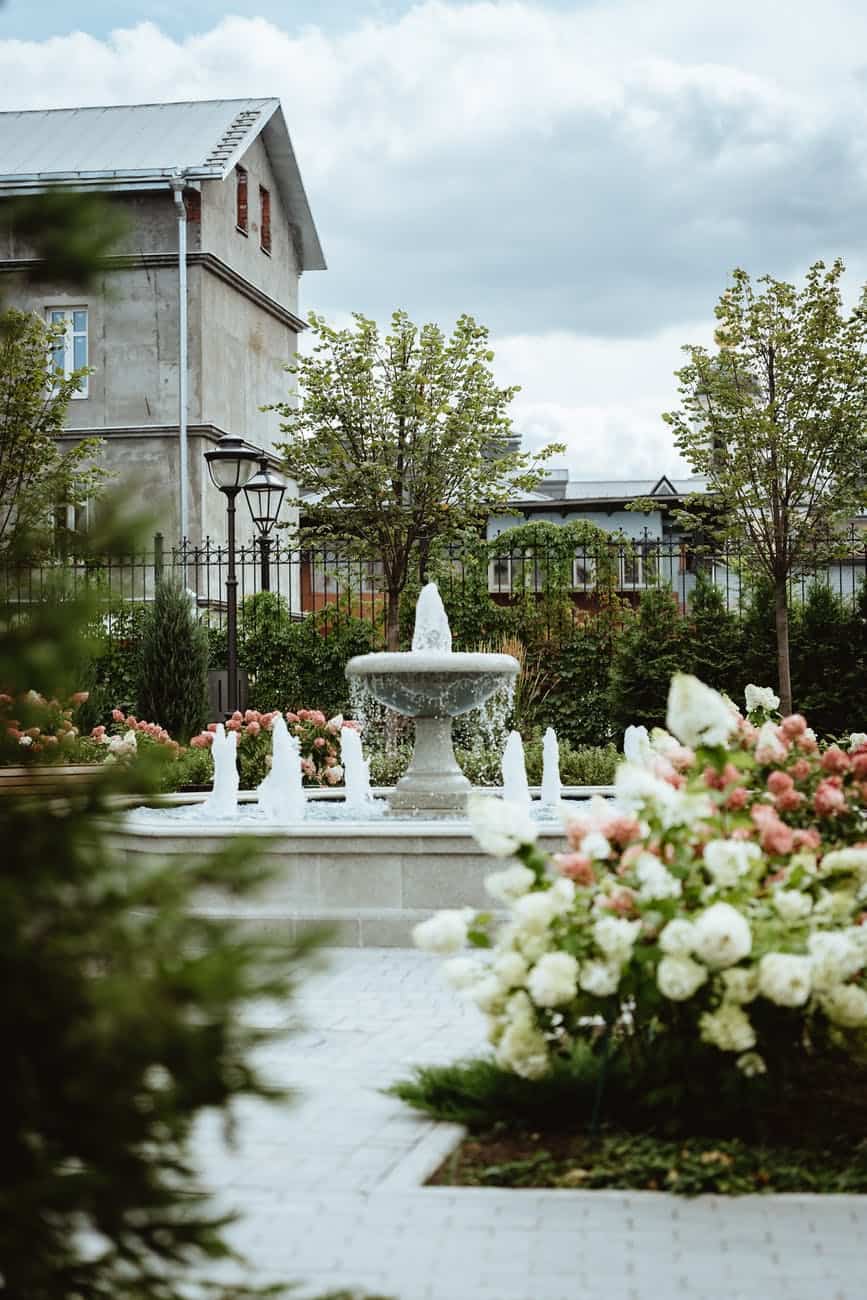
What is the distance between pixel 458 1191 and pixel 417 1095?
39.4 inches

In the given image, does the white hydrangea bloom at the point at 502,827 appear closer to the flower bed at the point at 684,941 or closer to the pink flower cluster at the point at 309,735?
the flower bed at the point at 684,941

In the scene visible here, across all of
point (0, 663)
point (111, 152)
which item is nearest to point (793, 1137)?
point (0, 663)

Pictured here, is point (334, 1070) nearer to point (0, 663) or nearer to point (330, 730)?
point (0, 663)

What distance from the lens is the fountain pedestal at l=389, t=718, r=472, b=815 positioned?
11.3m

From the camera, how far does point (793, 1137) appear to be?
17.3 ft

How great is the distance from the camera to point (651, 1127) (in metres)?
5.36

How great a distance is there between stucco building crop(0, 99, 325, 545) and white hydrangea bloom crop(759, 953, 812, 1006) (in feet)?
72.7

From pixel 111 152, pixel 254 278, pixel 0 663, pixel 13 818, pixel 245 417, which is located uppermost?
pixel 111 152

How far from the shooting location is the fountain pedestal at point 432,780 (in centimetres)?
1131

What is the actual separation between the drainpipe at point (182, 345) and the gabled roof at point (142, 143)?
0.52 meters

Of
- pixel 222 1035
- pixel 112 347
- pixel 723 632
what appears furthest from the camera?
pixel 112 347

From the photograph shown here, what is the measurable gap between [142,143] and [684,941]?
2724 cm

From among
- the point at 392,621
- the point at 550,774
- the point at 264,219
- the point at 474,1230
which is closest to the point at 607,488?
the point at 264,219

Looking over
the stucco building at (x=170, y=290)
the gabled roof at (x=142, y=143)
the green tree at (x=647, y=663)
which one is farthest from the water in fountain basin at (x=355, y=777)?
the gabled roof at (x=142, y=143)
